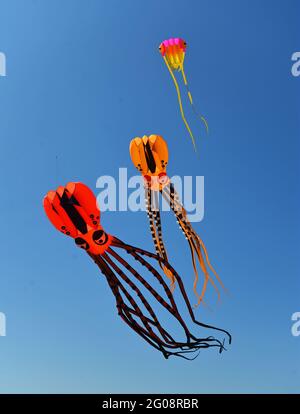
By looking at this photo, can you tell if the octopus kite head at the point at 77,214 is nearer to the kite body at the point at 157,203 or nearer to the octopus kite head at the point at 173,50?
the kite body at the point at 157,203

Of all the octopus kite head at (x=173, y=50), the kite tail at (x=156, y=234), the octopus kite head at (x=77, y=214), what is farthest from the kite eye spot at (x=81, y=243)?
the octopus kite head at (x=173, y=50)

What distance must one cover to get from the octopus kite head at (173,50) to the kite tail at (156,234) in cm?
85

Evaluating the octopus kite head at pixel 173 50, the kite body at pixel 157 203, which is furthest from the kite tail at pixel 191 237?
the octopus kite head at pixel 173 50

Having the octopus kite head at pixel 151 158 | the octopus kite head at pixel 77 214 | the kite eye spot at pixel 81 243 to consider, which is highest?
the octopus kite head at pixel 151 158

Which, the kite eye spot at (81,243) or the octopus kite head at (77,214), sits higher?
the octopus kite head at (77,214)

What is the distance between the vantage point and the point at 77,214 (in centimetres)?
267

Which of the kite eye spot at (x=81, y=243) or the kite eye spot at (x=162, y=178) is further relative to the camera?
the kite eye spot at (x=162, y=178)

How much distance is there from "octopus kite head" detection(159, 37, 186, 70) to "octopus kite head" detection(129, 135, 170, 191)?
500 mm

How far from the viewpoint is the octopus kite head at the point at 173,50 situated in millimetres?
2908

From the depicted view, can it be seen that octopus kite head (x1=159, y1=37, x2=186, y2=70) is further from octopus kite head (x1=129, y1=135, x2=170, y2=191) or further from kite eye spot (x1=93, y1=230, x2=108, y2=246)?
kite eye spot (x1=93, y1=230, x2=108, y2=246)

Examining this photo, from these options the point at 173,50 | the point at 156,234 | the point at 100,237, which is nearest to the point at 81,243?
the point at 100,237

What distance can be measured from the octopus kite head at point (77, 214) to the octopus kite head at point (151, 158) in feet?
1.44

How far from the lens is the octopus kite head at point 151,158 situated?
2.93 meters
